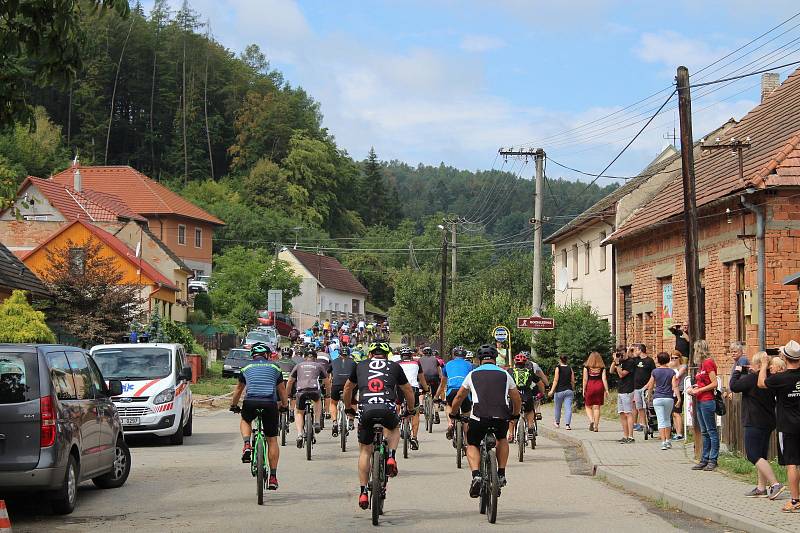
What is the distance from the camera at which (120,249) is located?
54.4 metres

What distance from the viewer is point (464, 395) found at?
12.1 meters

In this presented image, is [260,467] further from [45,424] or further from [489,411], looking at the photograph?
[489,411]

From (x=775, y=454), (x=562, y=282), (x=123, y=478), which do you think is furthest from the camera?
(x=562, y=282)

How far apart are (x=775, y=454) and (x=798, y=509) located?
4086 mm

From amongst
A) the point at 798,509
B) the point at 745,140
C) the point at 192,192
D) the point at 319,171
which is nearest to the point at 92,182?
the point at 192,192

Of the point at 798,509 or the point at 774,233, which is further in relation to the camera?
the point at 774,233

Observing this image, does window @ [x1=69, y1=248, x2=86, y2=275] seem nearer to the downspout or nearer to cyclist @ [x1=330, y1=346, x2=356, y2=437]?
cyclist @ [x1=330, y1=346, x2=356, y2=437]

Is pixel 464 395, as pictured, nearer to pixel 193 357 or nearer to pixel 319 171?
pixel 193 357

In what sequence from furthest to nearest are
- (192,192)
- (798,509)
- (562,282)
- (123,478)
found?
(192,192), (562,282), (123,478), (798,509)

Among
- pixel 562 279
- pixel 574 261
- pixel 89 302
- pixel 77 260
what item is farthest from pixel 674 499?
pixel 562 279

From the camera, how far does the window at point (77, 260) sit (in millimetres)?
36031

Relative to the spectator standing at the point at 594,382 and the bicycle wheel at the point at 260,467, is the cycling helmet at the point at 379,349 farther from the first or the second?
the spectator standing at the point at 594,382

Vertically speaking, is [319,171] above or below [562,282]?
above

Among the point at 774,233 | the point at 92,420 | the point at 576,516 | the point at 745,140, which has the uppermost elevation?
the point at 745,140
